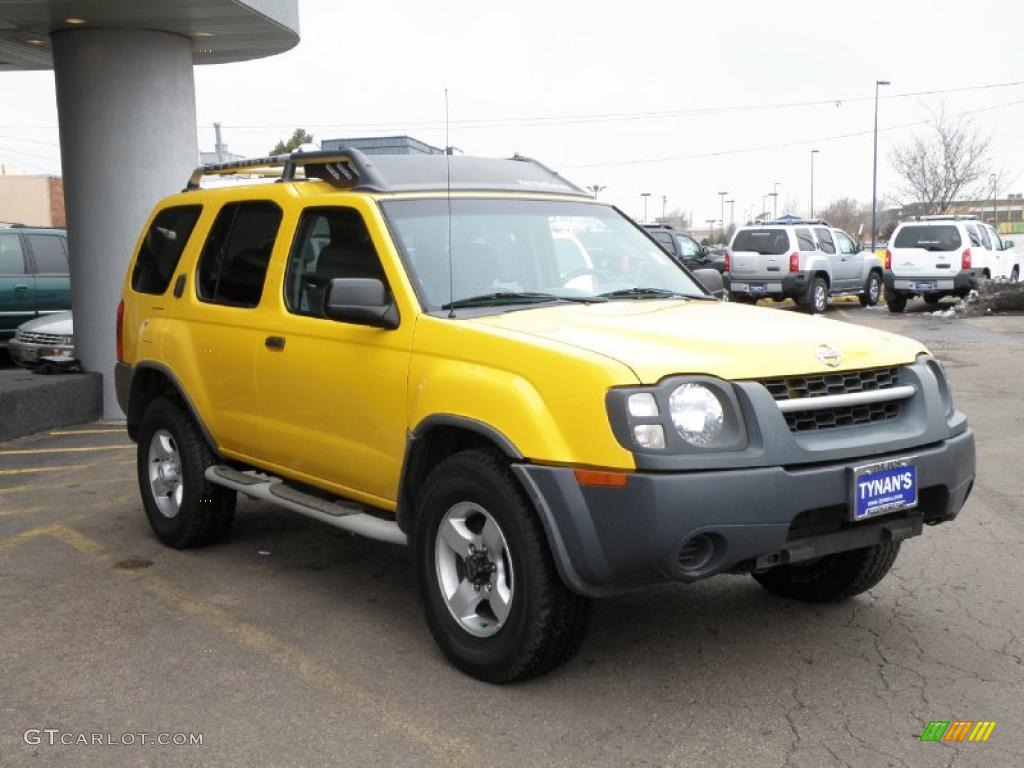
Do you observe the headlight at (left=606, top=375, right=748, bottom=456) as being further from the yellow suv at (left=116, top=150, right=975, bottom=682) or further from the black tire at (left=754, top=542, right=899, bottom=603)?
the black tire at (left=754, top=542, right=899, bottom=603)

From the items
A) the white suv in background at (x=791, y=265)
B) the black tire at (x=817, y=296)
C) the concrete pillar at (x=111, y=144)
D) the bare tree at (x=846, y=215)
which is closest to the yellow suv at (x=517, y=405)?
the concrete pillar at (x=111, y=144)

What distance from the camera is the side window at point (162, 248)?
6477 millimetres

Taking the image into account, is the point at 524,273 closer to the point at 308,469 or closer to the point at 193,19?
the point at 308,469

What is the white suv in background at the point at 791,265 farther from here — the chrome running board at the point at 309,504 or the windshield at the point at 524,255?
the chrome running board at the point at 309,504

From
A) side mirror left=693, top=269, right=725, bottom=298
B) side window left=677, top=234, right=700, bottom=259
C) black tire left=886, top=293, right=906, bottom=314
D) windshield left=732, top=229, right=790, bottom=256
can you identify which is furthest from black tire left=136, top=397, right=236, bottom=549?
black tire left=886, top=293, right=906, bottom=314

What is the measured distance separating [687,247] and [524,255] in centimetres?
1874

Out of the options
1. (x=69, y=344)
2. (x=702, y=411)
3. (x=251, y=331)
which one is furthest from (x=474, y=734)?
(x=69, y=344)

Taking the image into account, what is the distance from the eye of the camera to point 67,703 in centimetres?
421

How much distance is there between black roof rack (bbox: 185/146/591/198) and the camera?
5262mm

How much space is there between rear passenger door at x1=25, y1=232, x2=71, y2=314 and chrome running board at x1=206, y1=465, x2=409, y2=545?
32.6ft

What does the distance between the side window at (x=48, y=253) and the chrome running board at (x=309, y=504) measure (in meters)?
10.2

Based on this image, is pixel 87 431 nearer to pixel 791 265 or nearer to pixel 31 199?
pixel 791 265

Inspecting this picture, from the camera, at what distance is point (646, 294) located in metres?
5.30

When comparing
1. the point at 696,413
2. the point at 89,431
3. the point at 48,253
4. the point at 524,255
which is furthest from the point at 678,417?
the point at 48,253
